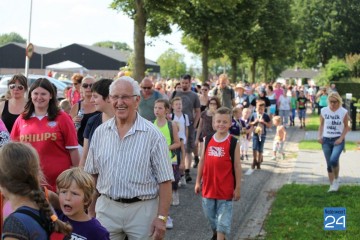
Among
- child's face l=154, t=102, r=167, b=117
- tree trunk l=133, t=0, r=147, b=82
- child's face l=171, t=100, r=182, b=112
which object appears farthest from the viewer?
tree trunk l=133, t=0, r=147, b=82

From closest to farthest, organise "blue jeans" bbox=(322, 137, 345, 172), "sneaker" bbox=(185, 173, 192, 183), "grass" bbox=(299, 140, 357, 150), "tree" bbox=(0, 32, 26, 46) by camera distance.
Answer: "blue jeans" bbox=(322, 137, 345, 172) → "sneaker" bbox=(185, 173, 192, 183) → "grass" bbox=(299, 140, 357, 150) → "tree" bbox=(0, 32, 26, 46)

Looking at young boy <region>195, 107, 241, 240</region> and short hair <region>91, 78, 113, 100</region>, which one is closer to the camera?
short hair <region>91, 78, 113, 100</region>

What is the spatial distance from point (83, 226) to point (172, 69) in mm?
106285

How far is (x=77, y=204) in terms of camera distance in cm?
397

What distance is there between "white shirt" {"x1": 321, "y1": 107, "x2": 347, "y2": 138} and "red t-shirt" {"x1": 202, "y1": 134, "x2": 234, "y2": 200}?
422 cm

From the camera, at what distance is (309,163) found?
603 inches

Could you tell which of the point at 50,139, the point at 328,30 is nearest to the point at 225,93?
the point at 50,139

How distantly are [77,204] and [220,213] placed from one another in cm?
328

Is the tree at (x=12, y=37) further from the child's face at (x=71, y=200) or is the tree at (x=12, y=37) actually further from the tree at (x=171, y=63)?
the child's face at (x=71, y=200)

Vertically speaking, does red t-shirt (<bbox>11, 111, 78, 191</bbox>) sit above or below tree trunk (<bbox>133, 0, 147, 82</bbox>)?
below

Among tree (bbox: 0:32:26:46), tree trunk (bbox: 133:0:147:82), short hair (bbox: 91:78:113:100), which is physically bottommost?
short hair (bbox: 91:78:113:100)

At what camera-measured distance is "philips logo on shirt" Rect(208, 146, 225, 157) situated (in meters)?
7.07

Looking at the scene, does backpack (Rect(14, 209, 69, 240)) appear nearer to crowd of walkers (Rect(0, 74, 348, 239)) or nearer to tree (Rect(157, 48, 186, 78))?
crowd of walkers (Rect(0, 74, 348, 239))

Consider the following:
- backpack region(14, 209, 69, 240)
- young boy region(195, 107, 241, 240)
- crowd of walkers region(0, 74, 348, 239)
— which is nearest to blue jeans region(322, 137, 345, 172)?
crowd of walkers region(0, 74, 348, 239)
